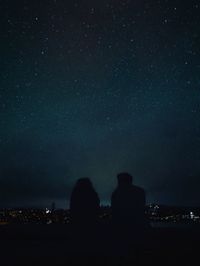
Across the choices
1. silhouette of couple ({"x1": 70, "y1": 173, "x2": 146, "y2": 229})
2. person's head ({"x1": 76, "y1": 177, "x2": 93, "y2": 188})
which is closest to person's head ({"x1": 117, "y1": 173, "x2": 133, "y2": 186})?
silhouette of couple ({"x1": 70, "y1": 173, "x2": 146, "y2": 229})

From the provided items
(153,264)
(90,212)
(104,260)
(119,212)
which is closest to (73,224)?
(90,212)

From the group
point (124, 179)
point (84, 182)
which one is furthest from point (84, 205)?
point (124, 179)

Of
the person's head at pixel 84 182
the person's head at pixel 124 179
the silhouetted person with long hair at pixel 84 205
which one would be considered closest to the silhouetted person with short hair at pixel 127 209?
the person's head at pixel 124 179

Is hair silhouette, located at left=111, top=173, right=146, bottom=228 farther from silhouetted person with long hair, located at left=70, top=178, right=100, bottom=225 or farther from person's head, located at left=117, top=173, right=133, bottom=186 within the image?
silhouetted person with long hair, located at left=70, top=178, right=100, bottom=225

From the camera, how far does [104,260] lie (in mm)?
30812

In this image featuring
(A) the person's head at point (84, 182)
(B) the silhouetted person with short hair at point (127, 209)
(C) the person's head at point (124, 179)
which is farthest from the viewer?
(C) the person's head at point (124, 179)

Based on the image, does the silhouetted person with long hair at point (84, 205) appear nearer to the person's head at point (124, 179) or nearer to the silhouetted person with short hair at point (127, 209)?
the silhouetted person with short hair at point (127, 209)

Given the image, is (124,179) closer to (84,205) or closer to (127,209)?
(127,209)

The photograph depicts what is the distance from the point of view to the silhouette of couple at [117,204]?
4725 centimetres

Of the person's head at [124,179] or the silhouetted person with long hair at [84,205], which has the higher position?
the person's head at [124,179]

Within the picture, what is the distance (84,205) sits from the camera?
47031 millimetres

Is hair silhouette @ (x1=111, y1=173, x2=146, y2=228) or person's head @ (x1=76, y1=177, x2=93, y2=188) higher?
person's head @ (x1=76, y1=177, x2=93, y2=188)

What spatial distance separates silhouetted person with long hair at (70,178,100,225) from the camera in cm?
4707

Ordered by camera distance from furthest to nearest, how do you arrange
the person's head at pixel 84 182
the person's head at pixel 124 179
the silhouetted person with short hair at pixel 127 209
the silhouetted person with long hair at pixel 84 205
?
the person's head at pixel 124 179 < the silhouetted person with short hair at pixel 127 209 < the person's head at pixel 84 182 < the silhouetted person with long hair at pixel 84 205
